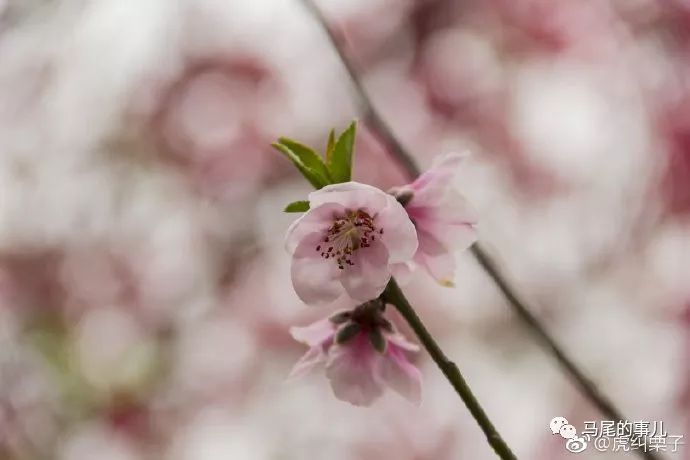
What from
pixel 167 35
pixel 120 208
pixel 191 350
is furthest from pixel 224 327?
pixel 167 35

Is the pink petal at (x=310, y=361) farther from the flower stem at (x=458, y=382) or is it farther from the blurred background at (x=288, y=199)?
the blurred background at (x=288, y=199)

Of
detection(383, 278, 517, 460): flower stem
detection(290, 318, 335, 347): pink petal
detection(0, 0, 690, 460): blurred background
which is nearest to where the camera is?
detection(383, 278, 517, 460): flower stem

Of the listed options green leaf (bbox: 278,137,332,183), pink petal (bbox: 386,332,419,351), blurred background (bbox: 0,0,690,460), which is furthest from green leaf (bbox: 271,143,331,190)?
blurred background (bbox: 0,0,690,460)

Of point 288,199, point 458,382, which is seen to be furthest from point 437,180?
point 288,199

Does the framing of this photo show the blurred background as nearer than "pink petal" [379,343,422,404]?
No

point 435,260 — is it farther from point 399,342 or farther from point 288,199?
point 288,199

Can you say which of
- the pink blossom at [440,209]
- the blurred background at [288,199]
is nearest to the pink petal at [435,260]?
the pink blossom at [440,209]

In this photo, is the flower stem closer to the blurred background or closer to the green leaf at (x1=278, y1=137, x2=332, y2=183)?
the green leaf at (x1=278, y1=137, x2=332, y2=183)
